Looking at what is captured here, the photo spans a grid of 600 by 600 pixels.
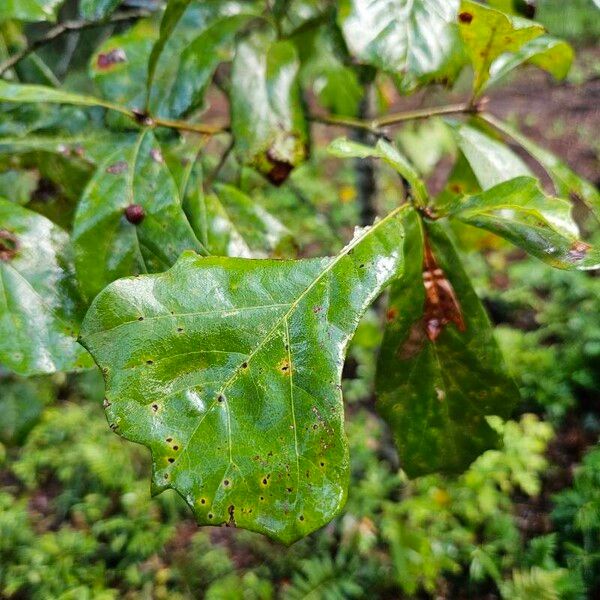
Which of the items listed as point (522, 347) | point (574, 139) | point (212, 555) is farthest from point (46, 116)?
point (574, 139)

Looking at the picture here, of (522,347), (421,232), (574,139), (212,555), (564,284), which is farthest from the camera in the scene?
(574,139)

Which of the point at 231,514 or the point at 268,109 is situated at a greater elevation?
the point at 268,109

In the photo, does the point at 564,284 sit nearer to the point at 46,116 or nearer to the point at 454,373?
→ the point at 454,373

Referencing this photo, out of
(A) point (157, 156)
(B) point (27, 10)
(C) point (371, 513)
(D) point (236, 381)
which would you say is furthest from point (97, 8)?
(C) point (371, 513)

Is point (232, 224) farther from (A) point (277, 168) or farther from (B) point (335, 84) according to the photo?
(B) point (335, 84)

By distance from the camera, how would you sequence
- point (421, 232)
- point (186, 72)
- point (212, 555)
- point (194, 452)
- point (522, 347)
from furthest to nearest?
point (522, 347)
point (212, 555)
point (186, 72)
point (421, 232)
point (194, 452)

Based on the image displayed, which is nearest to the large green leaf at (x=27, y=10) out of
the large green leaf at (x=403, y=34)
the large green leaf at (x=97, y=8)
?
the large green leaf at (x=97, y=8)

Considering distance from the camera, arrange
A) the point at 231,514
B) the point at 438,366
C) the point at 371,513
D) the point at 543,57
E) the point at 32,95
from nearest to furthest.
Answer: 1. the point at 231,514
2. the point at 32,95
3. the point at 438,366
4. the point at 543,57
5. the point at 371,513

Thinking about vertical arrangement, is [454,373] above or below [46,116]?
below
